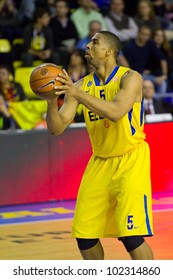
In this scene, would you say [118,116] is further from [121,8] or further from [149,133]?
[121,8]

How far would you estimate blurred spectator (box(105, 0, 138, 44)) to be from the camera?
16.9 m

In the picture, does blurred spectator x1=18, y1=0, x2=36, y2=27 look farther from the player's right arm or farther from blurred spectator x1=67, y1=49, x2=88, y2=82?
the player's right arm

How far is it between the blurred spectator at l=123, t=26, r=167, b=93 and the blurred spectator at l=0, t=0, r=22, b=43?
1.92 metres

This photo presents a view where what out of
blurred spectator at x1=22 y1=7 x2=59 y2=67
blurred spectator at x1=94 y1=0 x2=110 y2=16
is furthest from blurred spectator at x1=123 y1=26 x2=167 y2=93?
blurred spectator at x1=94 y1=0 x2=110 y2=16

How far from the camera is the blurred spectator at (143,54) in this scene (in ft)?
53.6

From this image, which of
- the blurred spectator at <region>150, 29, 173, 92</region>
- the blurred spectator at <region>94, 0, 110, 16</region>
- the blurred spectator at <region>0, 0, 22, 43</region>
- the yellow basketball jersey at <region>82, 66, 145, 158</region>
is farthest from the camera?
the blurred spectator at <region>94, 0, 110, 16</region>

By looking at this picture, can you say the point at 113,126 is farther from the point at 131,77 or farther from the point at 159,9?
the point at 159,9

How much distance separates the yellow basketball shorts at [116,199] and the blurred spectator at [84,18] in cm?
911

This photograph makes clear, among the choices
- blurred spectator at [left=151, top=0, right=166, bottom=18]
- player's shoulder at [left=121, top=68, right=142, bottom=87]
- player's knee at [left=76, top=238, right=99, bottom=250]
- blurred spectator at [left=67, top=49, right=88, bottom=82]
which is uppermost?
player's shoulder at [left=121, top=68, right=142, bottom=87]

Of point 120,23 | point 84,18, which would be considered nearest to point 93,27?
point 84,18

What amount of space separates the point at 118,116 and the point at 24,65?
326 inches

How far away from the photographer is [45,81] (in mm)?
7227

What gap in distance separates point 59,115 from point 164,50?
9809mm

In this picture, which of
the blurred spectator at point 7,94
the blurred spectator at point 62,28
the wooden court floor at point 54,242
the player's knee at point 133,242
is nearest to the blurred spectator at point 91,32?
the blurred spectator at point 62,28
